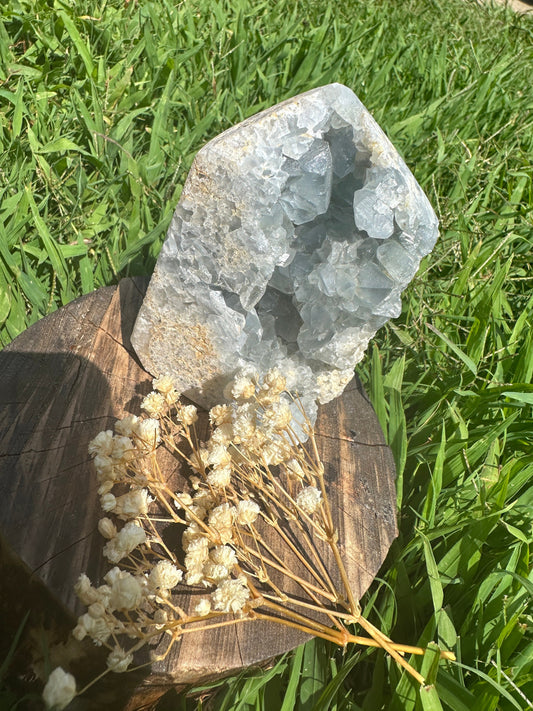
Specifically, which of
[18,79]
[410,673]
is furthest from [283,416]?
[18,79]

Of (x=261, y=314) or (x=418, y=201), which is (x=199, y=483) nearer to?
(x=261, y=314)

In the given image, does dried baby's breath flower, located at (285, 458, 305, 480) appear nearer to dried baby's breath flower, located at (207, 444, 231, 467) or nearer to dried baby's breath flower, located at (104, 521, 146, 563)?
dried baby's breath flower, located at (207, 444, 231, 467)

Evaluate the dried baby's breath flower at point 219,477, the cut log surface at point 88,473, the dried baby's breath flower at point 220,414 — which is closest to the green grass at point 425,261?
the cut log surface at point 88,473

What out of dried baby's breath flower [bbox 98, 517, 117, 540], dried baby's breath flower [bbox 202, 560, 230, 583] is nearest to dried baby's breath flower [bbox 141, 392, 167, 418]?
dried baby's breath flower [bbox 98, 517, 117, 540]

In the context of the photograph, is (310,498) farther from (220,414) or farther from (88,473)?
(88,473)

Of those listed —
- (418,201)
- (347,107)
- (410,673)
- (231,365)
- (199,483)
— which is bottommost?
(410,673)

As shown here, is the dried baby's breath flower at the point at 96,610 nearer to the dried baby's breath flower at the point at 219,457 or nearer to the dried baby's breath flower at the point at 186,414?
the dried baby's breath flower at the point at 219,457
